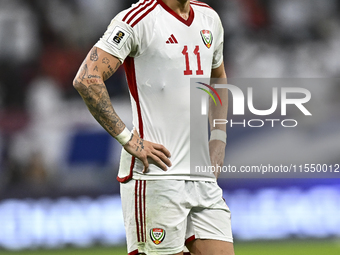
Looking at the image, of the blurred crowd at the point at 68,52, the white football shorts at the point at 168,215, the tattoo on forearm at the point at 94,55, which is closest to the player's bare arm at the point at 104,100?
the tattoo on forearm at the point at 94,55

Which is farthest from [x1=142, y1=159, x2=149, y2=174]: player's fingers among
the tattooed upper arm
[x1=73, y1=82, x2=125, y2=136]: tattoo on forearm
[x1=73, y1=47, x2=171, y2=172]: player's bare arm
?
the tattooed upper arm

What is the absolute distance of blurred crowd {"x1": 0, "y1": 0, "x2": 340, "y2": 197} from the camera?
605 centimetres

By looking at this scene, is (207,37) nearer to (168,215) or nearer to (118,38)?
(118,38)

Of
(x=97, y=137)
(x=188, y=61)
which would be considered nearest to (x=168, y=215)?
(x=188, y=61)

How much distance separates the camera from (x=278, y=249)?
5.30 m

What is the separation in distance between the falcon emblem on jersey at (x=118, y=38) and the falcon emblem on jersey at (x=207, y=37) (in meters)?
0.45

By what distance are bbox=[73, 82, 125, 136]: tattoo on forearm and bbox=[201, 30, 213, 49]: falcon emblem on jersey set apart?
2.05 feet

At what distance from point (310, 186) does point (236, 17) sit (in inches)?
120

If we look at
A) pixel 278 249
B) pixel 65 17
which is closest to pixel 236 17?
pixel 65 17

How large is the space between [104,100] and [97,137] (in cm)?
377

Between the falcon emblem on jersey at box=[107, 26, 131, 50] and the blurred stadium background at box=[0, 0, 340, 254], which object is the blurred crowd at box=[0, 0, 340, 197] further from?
the falcon emblem on jersey at box=[107, 26, 131, 50]

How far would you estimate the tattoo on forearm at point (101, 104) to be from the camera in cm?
224

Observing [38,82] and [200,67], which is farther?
[38,82]

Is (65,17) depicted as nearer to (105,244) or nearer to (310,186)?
(105,244)
